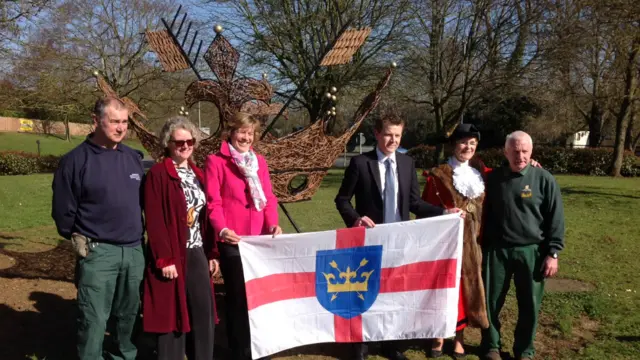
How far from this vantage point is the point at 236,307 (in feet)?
12.7

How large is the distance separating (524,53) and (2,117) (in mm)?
44391

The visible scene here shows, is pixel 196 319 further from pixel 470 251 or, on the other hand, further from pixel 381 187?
pixel 470 251

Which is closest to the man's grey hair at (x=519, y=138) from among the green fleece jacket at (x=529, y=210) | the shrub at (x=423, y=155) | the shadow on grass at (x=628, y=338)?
the green fleece jacket at (x=529, y=210)

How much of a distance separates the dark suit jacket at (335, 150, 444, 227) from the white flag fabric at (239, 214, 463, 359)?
176 mm

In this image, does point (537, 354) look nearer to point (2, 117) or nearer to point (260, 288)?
point (260, 288)

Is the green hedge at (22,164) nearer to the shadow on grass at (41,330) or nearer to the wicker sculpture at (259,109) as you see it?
the shadow on grass at (41,330)

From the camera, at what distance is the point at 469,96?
1916 centimetres

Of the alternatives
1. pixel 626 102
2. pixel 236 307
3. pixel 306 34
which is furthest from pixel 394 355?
pixel 626 102

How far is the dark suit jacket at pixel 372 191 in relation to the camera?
4.00 meters

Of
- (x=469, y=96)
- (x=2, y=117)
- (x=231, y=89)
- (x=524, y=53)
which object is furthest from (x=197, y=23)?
(x=2, y=117)

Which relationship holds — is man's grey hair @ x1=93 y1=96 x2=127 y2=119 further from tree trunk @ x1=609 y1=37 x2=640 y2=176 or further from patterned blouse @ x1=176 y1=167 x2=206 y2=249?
tree trunk @ x1=609 y1=37 x2=640 y2=176

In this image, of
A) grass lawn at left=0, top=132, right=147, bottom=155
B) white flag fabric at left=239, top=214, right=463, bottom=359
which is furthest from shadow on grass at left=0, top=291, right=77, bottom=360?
grass lawn at left=0, top=132, right=147, bottom=155

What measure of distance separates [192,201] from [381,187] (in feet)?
4.94

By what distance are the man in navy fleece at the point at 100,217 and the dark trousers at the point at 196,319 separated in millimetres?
357
